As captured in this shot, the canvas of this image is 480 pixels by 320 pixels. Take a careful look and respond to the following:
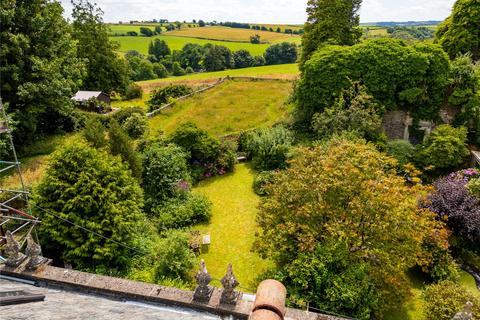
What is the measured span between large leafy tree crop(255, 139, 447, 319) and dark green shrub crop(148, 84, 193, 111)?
77.9ft

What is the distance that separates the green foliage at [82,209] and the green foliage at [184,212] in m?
3.18

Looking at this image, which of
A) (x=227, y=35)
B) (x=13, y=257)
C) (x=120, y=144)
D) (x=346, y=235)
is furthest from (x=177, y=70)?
(x=13, y=257)

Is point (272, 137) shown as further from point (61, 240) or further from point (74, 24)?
point (74, 24)

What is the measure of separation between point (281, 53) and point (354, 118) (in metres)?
60.8

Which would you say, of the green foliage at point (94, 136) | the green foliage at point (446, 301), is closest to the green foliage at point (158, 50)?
the green foliage at point (94, 136)

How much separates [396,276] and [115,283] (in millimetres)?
8835

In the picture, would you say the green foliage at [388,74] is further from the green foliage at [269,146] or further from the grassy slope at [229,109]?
the grassy slope at [229,109]

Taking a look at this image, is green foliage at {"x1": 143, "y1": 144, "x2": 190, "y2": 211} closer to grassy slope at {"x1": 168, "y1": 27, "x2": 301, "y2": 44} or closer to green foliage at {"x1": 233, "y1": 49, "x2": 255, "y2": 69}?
green foliage at {"x1": 233, "y1": 49, "x2": 255, "y2": 69}

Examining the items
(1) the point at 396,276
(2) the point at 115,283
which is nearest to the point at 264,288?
(2) the point at 115,283

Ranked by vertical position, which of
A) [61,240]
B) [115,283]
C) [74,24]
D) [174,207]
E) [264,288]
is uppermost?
[74,24]

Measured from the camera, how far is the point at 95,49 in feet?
113

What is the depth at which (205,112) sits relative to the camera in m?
30.0

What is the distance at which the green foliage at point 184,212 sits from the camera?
52.3 feet

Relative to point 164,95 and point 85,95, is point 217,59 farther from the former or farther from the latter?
point 85,95
